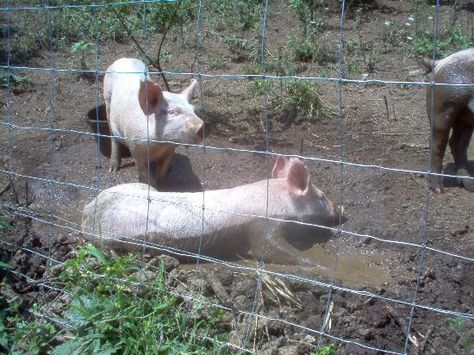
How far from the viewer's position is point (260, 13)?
10.9 m

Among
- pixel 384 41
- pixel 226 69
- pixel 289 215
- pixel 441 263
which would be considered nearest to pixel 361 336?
pixel 441 263

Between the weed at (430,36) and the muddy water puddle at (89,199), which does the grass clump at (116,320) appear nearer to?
the muddy water puddle at (89,199)

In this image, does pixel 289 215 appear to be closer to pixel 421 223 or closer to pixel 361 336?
pixel 421 223

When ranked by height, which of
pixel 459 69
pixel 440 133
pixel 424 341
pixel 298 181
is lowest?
pixel 424 341

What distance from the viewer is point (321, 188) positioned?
5602mm

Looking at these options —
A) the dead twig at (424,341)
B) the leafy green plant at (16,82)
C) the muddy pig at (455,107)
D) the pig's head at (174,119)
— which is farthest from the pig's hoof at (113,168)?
the dead twig at (424,341)

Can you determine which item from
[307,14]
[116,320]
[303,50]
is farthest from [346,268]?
[307,14]

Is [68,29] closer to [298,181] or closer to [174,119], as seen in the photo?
[174,119]

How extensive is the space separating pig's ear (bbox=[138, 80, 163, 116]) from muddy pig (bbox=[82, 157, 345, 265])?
0.71 metres

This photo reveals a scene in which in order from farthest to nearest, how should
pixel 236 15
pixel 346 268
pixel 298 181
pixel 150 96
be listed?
pixel 236 15 → pixel 150 96 → pixel 298 181 → pixel 346 268

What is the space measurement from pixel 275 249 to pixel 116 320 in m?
1.69

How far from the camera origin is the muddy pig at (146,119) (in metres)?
5.36

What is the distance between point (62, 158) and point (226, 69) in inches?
121

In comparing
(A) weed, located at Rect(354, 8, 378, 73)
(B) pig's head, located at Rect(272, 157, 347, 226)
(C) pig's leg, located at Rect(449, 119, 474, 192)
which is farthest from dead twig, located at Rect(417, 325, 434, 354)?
(A) weed, located at Rect(354, 8, 378, 73)
